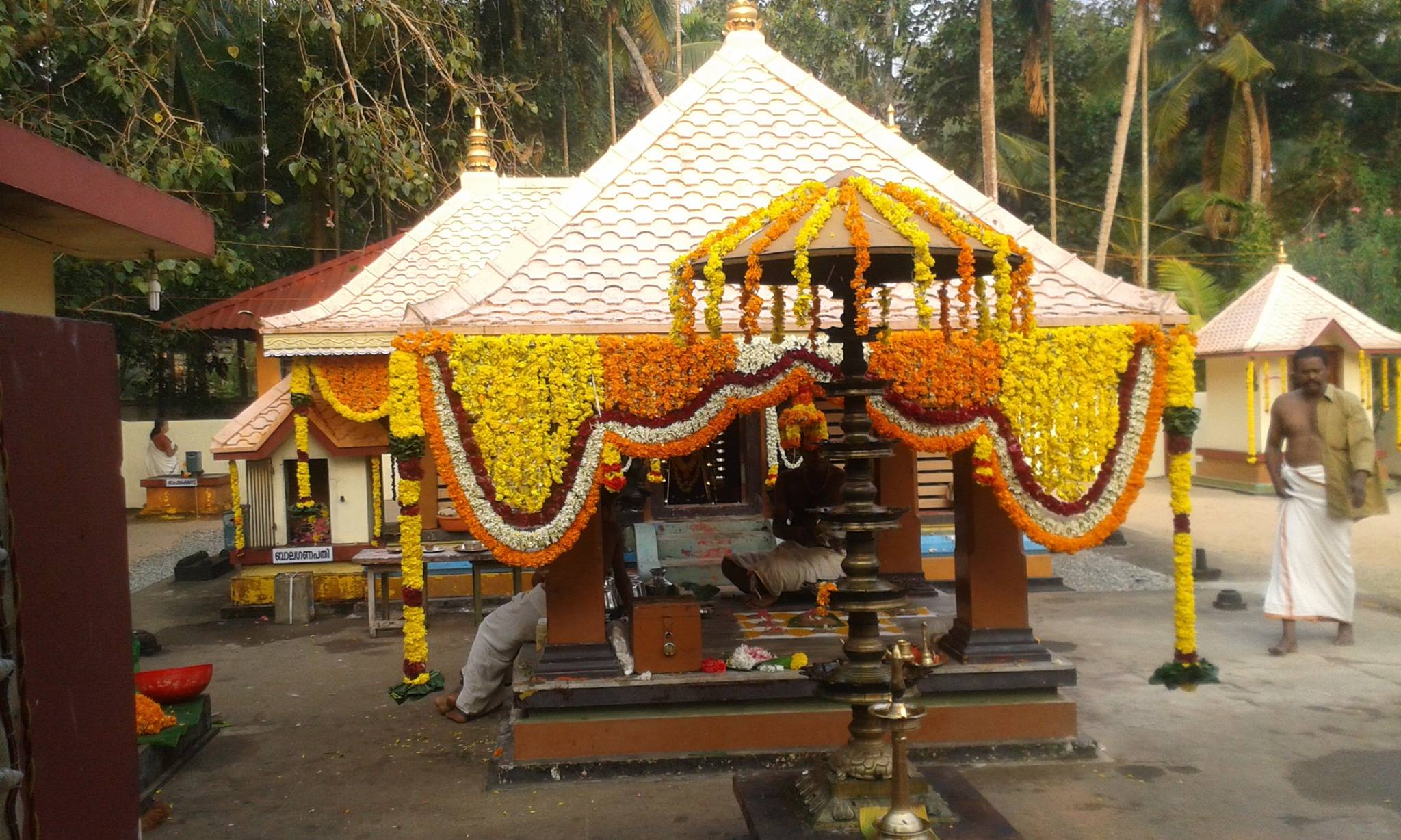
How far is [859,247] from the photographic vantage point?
459 centimetres

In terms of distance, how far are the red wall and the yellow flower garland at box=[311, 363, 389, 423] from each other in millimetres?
7257

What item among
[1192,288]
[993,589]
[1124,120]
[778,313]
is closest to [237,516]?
[778,313]

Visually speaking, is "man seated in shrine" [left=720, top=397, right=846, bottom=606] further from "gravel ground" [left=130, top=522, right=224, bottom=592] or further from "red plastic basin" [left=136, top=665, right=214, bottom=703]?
"gravel ground" [left=130, top=522, right=224, bottom=592]

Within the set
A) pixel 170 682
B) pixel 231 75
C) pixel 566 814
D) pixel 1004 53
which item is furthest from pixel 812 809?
pixel 1004 53

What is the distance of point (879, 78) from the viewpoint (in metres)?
32.8

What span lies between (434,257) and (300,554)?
3489 millimetres

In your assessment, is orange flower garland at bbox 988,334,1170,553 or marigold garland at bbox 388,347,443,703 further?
orange flower garland at bbox 988,334,1170,553

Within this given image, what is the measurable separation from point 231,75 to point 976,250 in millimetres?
20681

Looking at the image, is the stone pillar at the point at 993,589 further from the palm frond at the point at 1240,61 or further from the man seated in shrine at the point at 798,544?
the palm frond at the point at 1240,61

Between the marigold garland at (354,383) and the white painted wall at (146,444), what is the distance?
1272 cm

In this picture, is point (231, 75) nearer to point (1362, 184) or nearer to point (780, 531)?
point (780, 531)

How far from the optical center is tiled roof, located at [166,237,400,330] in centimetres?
1512

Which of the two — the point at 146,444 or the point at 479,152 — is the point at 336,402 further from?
the point at 146,444

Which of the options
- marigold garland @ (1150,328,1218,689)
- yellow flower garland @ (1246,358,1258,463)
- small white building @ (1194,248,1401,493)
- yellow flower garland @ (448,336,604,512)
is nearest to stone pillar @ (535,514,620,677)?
yellow flower garland @ (448,336,604,512)
